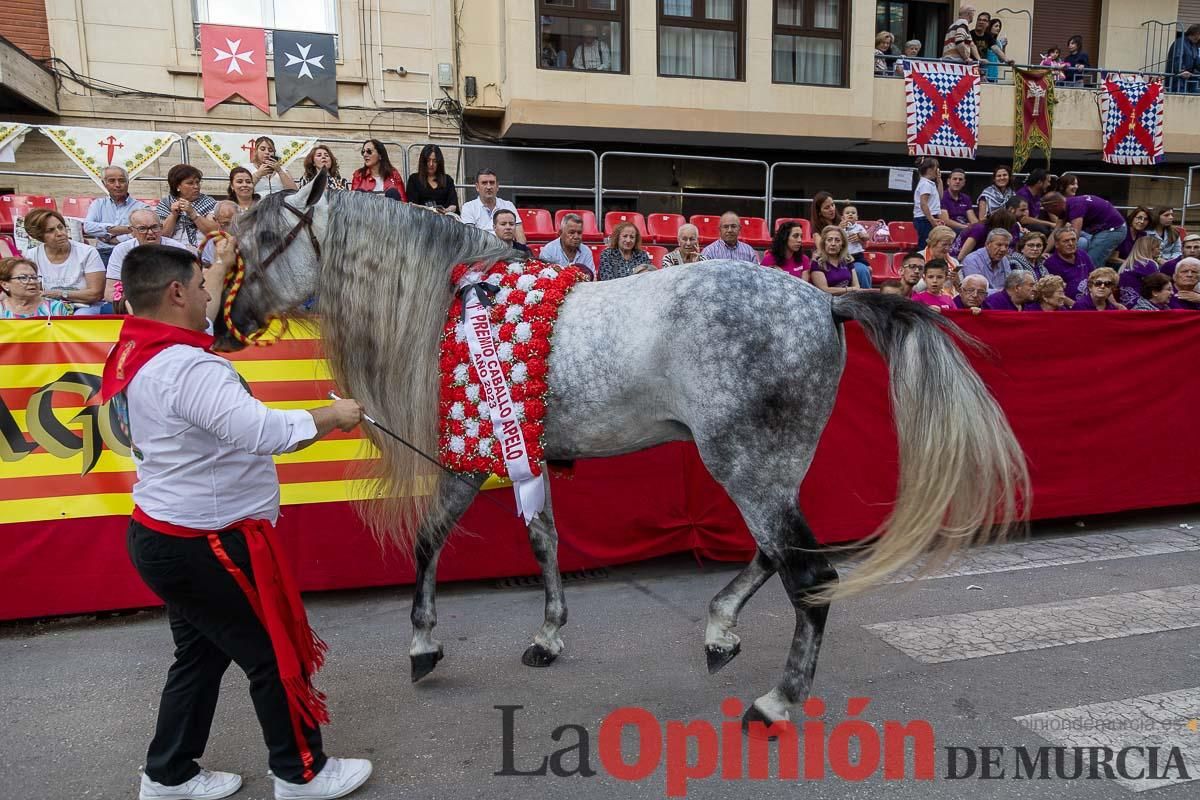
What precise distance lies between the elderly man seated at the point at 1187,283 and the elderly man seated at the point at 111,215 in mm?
8847

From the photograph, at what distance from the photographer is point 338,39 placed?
1181cm

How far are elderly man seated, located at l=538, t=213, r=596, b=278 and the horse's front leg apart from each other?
11.4 feet

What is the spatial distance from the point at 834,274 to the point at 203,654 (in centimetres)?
573

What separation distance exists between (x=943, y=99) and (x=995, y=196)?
4.00 meters

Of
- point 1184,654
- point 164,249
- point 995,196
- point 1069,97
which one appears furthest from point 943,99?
point 164,249

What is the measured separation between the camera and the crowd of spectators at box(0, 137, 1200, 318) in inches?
221

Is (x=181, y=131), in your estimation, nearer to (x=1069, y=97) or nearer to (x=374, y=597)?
(x=374, y=597)

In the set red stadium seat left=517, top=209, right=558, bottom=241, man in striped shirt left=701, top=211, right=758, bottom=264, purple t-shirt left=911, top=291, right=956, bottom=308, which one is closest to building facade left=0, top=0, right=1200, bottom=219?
red stadium seat left=517, top=209, right=558, bottom=241

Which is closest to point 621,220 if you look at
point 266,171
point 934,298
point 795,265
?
point 795,265

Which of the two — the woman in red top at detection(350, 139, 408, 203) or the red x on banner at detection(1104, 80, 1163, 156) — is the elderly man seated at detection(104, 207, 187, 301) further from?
the red x on banner at detection(1104, 80, 1163, 156)

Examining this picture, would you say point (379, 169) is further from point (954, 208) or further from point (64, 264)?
point (954, 208)

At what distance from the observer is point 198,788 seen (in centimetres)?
265

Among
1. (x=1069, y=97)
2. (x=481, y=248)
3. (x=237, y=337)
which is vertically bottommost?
(x=237, y=337)

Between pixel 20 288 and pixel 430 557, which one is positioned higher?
pixel 20 288
